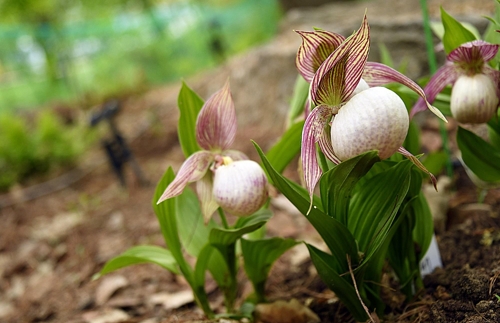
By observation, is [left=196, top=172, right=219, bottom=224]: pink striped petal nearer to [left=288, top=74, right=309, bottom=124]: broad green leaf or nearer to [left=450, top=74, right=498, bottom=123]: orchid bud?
[left=288, top=74, right=309, bottom=124]: broad green leaf

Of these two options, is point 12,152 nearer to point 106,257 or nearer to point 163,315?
point 106,257

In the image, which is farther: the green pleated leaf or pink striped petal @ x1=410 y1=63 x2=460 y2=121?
the green pleated leaf

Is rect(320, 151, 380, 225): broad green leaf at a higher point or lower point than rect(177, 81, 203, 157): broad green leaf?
lower

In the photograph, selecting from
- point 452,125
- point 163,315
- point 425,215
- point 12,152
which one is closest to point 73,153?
point 12,152

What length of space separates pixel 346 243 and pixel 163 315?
0.88 meters

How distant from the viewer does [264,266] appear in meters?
1.29

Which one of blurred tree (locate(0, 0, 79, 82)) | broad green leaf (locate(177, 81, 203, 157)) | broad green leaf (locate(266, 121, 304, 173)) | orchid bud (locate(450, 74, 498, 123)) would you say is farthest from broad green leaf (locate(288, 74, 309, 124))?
blurred tree (locate(0, 0, 79, 82))

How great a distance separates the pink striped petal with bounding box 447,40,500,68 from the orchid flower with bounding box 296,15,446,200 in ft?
0.98

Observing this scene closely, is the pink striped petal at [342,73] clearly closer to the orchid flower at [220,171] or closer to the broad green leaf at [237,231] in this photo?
the orchid flower at [220,171]

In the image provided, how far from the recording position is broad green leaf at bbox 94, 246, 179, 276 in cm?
122

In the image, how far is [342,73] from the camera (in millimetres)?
849

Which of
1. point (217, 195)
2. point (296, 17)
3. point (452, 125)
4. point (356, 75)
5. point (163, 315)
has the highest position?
point (296, 17)

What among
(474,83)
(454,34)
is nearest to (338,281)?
(474,83)

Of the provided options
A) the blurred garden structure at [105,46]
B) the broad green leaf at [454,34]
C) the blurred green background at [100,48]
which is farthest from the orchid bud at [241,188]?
the blurred garden structure at [105,46]
